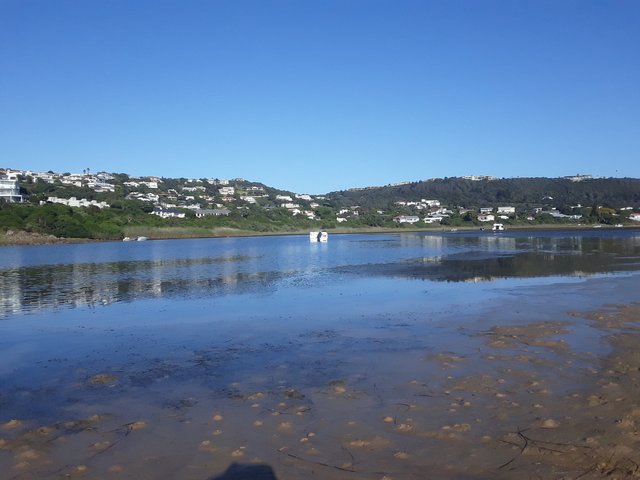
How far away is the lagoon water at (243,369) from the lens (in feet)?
22.7

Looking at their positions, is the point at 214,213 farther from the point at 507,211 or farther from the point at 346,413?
the point at 346,413

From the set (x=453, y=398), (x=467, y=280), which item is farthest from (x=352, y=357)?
(x=467, y=280)

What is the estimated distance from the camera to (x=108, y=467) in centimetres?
666

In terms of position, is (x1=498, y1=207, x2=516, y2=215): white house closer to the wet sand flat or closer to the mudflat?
the wet sand flat

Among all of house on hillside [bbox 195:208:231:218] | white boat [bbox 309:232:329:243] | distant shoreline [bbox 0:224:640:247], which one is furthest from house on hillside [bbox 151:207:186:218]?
white boat [bbox 309:232:329:243]

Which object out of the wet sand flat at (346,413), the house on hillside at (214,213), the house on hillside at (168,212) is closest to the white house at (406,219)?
the house on hillside at (214,213)

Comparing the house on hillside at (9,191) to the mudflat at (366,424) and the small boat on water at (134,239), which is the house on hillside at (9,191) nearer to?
the small boat on water at (134,239)

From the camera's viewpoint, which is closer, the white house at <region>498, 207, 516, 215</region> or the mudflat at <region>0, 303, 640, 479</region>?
the mudflat at <region>0, 303, 640, 479</region>

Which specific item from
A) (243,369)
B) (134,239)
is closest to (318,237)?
(134,239)

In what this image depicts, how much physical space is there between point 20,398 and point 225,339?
534 centimetres

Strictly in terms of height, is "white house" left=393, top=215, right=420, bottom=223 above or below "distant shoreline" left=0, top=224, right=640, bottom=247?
above

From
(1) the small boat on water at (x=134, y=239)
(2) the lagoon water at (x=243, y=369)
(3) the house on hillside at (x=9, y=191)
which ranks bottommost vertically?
(2) the lagoon water at (x=243, y=369)

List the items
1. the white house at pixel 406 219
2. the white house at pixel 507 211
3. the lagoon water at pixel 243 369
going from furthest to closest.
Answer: the white house at pixel 507 211, the white house at pixel 406 219, the lagoon water at pixel 243 369

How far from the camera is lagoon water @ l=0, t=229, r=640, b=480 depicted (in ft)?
22.7
